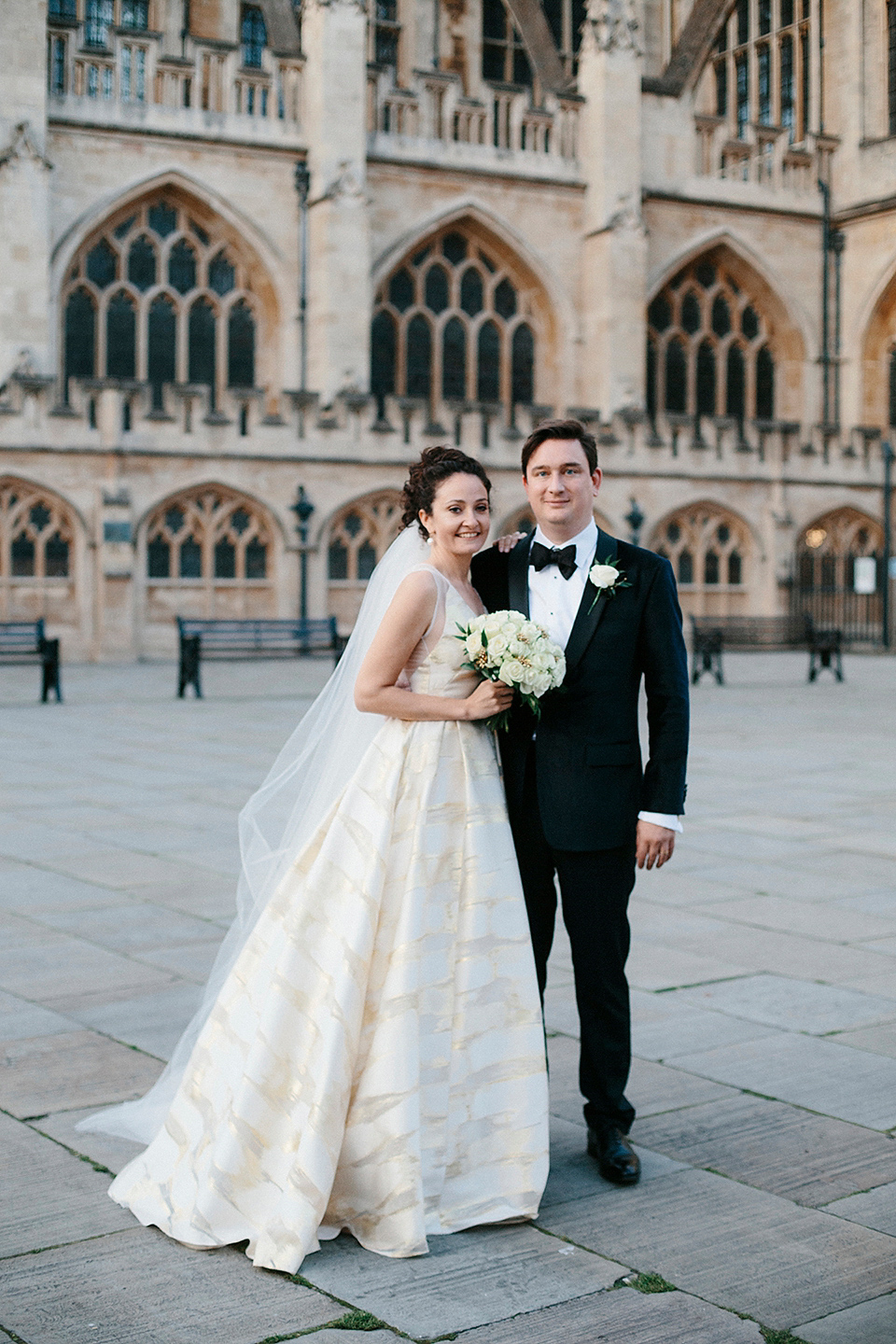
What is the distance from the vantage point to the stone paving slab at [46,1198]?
3.09 meters

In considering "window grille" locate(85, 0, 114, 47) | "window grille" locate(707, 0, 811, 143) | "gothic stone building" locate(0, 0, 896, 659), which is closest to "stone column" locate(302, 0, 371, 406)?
"gothic stone building" locate(0, 0, 896, 659)

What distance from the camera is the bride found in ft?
10.3

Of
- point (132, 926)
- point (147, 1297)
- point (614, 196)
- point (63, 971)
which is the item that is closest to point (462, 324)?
point (614, 196)

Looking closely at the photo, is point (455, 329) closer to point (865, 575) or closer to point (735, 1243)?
point (865, 575)

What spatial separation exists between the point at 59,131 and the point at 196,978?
23123 mm

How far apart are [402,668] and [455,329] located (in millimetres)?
26609

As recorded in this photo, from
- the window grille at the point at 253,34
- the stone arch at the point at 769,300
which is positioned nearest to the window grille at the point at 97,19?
the window grille at the point at 253,34

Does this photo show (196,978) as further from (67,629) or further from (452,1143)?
(67,629)

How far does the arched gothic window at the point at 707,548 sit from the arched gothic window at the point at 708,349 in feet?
14.7

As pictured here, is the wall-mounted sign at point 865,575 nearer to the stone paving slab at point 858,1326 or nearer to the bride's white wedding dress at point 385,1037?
the bride's white wedding dress at point 385,1037

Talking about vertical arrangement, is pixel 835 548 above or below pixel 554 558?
above

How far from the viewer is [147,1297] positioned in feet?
9.28

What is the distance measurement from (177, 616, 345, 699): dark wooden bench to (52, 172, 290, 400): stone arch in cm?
715

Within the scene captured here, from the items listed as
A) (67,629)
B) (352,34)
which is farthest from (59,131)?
(67,629)
